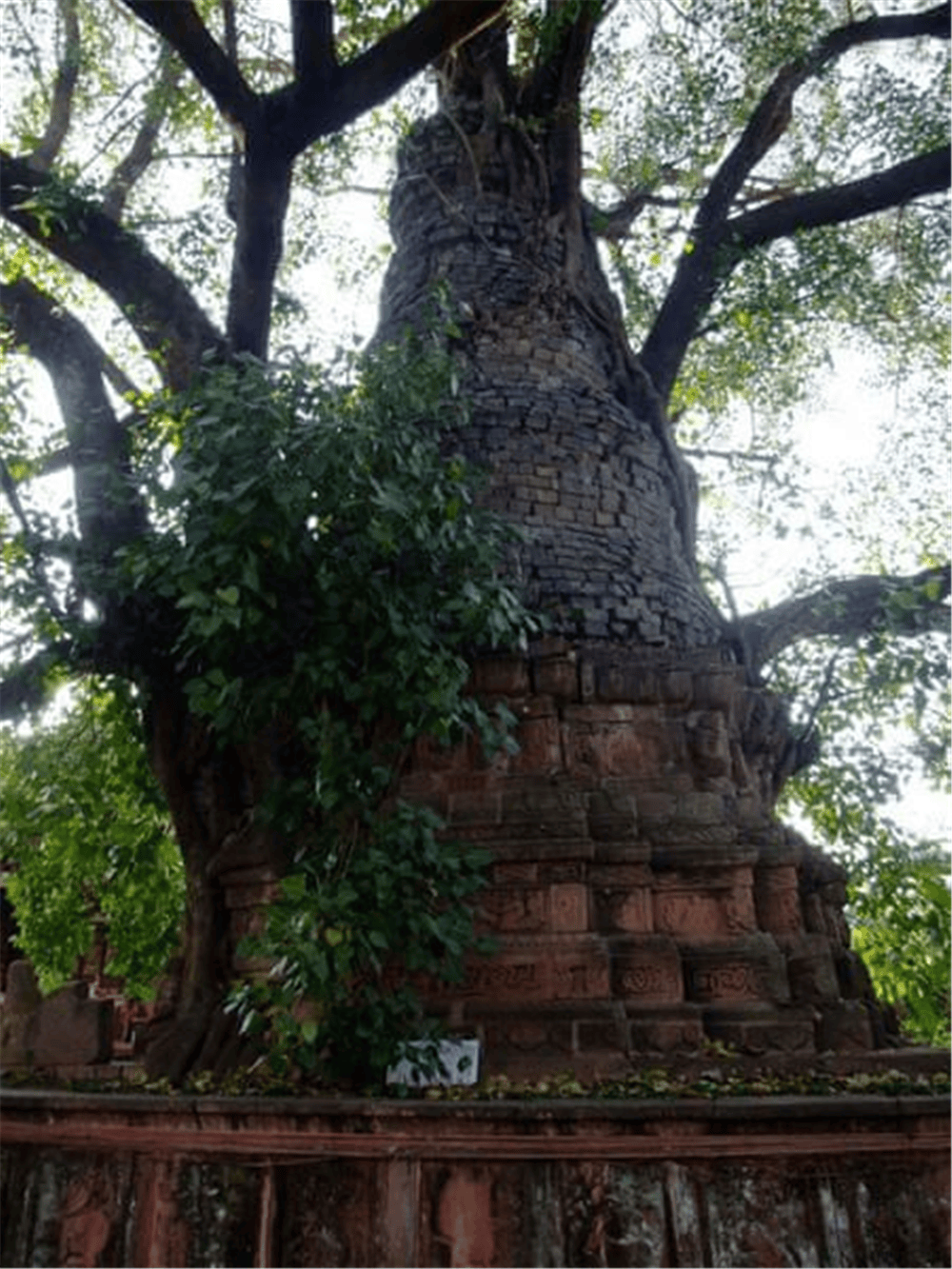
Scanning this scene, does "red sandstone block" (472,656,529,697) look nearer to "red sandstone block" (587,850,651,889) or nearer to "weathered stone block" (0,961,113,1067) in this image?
"red sandstone block" (587,850,651,889)

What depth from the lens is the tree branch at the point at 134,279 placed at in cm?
673

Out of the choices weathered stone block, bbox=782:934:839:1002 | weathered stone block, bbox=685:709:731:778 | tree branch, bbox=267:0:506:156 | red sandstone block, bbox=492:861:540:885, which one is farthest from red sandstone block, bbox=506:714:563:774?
tree branch, bbox=267:0:506:156

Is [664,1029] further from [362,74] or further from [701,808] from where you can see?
[362,74]

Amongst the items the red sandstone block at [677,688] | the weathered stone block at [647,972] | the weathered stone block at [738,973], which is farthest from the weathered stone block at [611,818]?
the red sandstone block at [677,688]

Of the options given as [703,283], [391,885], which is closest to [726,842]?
[391,885]

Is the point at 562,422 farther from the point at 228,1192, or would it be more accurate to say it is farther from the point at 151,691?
the point at 228,1192

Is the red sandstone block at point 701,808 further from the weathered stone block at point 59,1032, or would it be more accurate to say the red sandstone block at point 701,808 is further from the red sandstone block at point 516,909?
the weathered stone block at point 59,1032

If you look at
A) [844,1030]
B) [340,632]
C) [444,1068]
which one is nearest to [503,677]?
[340,632]

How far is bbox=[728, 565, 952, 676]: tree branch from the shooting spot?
7262mm

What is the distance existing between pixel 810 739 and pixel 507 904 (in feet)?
10.1

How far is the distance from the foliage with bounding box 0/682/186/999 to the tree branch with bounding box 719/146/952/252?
6.54 m

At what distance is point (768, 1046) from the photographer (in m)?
4.39

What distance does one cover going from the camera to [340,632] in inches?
192

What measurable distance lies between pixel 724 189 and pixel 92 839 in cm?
747
